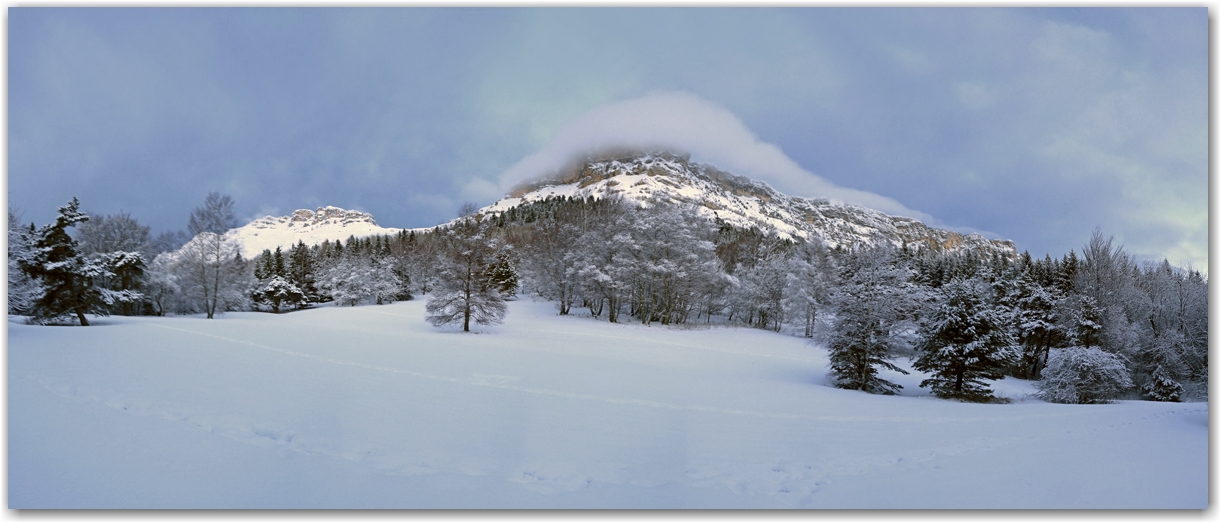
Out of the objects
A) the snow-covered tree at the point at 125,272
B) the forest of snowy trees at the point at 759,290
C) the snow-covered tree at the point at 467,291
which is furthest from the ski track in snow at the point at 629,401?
the snow-covered tree at the point at 125,272

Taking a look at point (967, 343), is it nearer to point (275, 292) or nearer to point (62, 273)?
point (62, 273)

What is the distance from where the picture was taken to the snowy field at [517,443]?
158 inches

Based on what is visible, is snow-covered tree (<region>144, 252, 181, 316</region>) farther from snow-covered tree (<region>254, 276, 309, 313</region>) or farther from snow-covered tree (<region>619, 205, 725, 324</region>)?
snow-covered tree (<region>619, 205, 725, 324</region>)

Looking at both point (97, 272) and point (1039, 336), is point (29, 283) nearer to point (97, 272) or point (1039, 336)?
point (97, 272)

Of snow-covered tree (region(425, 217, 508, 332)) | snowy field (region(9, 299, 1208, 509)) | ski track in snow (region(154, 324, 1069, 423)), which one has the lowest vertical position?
ski track in snow (region(154, 324, 1069, 423))

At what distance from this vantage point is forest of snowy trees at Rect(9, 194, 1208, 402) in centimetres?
1319

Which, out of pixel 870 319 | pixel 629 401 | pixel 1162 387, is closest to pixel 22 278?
pixel 629 401

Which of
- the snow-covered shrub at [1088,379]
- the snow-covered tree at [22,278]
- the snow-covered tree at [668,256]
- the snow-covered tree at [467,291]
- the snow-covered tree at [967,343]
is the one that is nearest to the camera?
the snow-covered tree at [22,278]

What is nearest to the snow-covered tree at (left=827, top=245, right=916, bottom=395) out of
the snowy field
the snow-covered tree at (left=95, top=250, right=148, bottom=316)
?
the snowy field

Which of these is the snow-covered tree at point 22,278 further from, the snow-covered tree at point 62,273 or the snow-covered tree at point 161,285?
the snow-covered tree at point 161,285

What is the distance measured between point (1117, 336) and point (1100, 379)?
32.8ft

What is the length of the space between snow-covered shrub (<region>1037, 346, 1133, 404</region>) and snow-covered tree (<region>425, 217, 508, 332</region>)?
71.0 feet

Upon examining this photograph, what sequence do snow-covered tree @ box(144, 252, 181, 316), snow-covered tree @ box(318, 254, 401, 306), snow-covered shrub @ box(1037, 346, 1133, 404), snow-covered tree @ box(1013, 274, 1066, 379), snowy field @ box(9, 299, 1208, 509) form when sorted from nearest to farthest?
1. snowy field @ box(9, 299, 1208, 509)
2. snow-covered shrub @ box(1037, 346, 1133, 404)
3. snow-covered tree @ box(1013, 274, 1066, 379)
4. snow-covered tree @ box(144, 252, 181, 316)
5. snow-covered tree @ box(318, 254, 401, 306)

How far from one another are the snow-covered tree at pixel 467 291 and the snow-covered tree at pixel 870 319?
1526 cm
